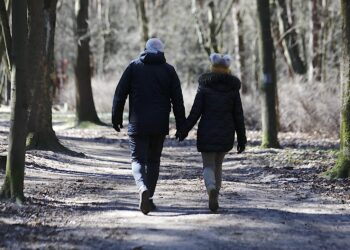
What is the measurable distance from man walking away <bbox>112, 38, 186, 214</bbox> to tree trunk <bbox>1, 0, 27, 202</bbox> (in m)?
1.25

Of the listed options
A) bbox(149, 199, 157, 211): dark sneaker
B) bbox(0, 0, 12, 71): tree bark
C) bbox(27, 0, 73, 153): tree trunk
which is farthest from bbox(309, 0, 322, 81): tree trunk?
bbox(149, 199, 157, 211): dark sneaker

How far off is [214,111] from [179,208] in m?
1.38

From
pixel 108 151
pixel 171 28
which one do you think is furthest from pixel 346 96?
pixel 171 28

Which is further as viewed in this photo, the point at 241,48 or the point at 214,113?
the point at 241,48

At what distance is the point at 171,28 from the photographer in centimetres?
5175

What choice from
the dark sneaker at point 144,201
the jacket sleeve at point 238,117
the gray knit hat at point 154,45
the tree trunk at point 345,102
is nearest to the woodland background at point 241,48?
the tree trunk at point 345,102

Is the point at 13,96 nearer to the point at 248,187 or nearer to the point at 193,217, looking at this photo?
the point at 193,217

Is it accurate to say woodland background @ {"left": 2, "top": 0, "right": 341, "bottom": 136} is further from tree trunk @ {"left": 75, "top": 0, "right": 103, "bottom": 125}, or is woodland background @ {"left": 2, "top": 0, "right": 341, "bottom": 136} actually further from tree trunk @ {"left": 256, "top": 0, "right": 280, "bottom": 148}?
tree trunk @ {"left": 256, "top": 0, "right": 280, "bottom": 148}

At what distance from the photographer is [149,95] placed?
337 inches

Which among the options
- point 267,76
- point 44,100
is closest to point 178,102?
point 44,100

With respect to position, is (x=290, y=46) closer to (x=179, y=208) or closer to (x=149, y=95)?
(x=179, y=208)

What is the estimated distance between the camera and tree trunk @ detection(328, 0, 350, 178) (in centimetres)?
1205

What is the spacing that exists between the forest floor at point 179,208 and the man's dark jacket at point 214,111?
2.92 ft

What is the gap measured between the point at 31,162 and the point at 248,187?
14.5ft
